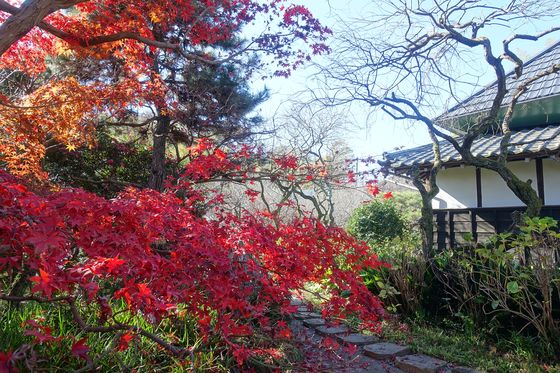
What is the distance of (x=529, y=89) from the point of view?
29.0 feet

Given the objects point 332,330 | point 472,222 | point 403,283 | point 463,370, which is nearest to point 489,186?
point 472,222

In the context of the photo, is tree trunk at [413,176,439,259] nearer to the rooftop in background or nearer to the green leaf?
the rooftop in background

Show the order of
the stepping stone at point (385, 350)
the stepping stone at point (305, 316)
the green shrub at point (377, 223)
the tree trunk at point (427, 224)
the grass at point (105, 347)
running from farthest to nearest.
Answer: the green shrub at point (377, 223)
the tree trunk at point (427, 224)
the stepping stone at point (305, 316)
the stepping stone at point (385, 350)
the grass at point (105, 347)

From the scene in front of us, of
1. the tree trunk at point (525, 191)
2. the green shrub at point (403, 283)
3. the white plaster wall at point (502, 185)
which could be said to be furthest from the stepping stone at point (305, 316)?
the white plaster wall at point (502, 185)

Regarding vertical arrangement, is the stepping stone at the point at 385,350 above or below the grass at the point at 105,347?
below

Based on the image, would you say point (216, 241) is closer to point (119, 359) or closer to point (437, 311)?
point (119, 359)

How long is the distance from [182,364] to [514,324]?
11.6 ft

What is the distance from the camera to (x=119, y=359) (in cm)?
285

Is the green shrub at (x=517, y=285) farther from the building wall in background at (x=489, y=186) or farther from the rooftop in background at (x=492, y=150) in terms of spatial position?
the building wall in background at (x=489, y=186)

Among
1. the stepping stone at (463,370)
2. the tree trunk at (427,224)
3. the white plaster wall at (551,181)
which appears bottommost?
the stepping stone at (463,370)

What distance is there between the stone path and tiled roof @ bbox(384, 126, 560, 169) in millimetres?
4108

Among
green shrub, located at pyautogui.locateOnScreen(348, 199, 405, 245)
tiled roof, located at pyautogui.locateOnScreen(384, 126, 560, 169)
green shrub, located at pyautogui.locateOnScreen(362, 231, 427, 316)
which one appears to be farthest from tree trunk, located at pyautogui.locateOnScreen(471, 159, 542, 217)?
green shrub, located at pyautogui.locateOnScreen(348, 199, 405, 245)

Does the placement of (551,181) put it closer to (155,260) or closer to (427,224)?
(427,224)

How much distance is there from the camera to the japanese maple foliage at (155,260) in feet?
6.86
